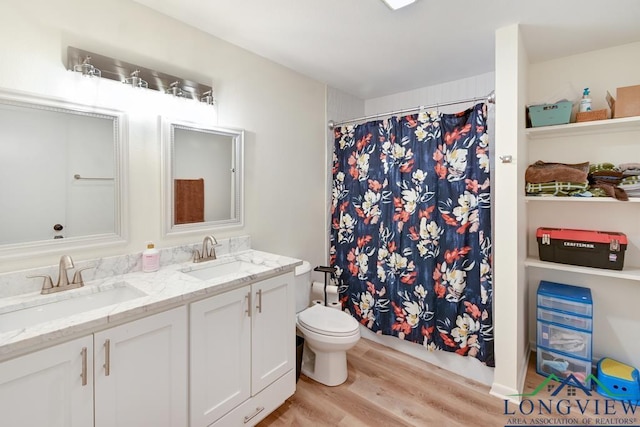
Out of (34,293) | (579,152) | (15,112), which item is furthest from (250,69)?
(579,152)

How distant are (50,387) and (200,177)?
1.27 metres

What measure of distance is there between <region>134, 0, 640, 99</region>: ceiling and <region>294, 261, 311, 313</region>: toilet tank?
1585 millimetres

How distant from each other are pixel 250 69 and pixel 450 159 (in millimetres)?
1598

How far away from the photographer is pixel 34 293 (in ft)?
4.46

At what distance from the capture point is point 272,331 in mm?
1784

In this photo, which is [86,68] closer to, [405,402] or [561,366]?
[405,402]

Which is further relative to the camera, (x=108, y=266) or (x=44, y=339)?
(x=108, y=266)

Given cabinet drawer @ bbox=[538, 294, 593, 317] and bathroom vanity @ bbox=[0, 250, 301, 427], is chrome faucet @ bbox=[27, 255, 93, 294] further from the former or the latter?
cabinet drawer @ bbox=[538, 294, 593, 317]

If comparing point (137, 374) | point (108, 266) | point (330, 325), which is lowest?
point (330, 325)

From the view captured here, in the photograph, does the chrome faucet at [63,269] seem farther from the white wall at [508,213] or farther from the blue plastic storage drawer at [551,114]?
the blue plastic storage drawer at [551,114]

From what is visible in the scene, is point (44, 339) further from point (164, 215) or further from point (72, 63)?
point (72, 63)

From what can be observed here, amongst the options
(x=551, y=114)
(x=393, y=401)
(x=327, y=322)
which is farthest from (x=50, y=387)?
(x=551, y=114)

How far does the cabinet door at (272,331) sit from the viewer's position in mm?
1690

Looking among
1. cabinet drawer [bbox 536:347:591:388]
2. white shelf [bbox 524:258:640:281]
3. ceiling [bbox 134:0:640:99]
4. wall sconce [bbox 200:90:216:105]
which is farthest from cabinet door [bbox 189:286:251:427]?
cabinet drawer [bbox 536:347:591:388]
